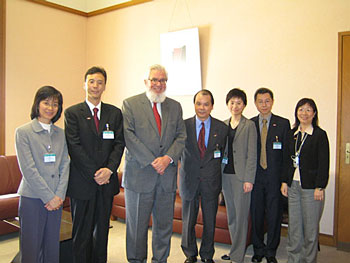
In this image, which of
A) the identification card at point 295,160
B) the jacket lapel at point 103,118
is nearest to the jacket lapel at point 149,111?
the jacket lapel at point 103,118

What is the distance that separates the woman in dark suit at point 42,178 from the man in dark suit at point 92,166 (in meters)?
0.10

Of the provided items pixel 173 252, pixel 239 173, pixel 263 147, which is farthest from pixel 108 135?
pixel 173 252

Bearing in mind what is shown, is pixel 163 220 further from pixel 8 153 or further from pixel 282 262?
pixel 8 153

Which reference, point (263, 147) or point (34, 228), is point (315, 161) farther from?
point (34, 228)

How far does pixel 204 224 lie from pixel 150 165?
0.83 m

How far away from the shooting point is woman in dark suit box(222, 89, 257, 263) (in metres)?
3.08

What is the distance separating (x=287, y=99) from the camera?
4105mm

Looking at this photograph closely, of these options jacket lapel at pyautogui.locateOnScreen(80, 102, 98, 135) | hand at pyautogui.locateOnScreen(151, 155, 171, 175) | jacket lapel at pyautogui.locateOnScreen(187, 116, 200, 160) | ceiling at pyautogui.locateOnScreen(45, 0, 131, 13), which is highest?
ceiling at pyautogui.locateOnScreen(45, 0, 131, 13)

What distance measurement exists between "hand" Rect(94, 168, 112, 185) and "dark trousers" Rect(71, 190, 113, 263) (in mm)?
102

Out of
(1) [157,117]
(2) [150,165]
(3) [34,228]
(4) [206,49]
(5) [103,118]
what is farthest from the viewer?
(4) [206,49]

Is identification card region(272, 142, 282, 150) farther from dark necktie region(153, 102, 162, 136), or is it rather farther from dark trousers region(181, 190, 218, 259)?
dark necktie region(153, 102, 162, 136)

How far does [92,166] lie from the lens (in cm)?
251

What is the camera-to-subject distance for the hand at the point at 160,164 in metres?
2.72

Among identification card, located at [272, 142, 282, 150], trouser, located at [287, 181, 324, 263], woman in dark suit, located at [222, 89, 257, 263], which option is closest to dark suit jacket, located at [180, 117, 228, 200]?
woman in dark suit, located at [222, 89, 257, 263]
